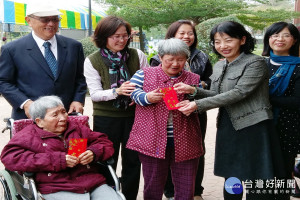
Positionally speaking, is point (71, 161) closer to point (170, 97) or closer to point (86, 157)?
point (86, 157)

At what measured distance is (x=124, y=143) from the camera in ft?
11.9

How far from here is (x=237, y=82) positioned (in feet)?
9.96

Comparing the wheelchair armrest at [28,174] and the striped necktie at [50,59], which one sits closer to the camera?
the wheelchair armrest at [28,174]

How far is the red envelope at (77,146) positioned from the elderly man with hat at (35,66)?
676mm

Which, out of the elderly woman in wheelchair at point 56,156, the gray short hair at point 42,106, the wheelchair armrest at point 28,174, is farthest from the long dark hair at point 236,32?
the wheelchair armrest at point 28,174

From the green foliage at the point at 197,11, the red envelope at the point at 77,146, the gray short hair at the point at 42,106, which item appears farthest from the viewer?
the green foliage at the point at 197,11

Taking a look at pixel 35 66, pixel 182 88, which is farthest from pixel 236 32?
pixel 35 66

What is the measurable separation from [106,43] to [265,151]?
5.55 ft

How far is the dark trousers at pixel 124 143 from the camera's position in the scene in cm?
352

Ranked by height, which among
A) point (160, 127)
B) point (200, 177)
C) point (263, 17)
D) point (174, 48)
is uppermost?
point (263, 17)

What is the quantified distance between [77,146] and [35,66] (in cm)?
97

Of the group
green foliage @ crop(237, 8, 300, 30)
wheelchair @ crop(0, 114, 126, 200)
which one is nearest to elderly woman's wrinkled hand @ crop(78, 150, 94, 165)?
wheelchair @ crop(0, 114, 126, 200)

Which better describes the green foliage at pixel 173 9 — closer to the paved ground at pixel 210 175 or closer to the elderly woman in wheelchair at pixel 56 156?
the paved ground at pixel 210 175

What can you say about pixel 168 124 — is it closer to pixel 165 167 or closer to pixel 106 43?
pixel 165 167
